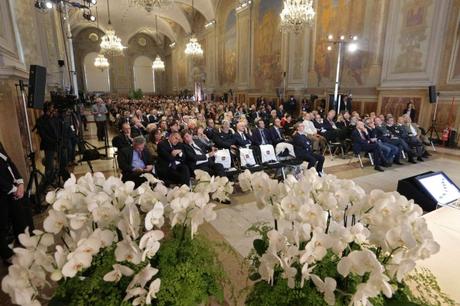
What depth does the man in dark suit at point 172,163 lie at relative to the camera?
15.4ft

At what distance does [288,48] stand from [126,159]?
12.8 meters

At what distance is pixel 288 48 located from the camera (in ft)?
48.4

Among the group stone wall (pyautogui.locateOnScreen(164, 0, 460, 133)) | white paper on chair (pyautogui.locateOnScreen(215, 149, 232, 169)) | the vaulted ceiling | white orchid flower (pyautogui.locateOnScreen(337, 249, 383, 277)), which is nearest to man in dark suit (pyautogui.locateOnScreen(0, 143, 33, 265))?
white paper on chair (pyautogui.locateOnScreen(215, 149, 232, 169))

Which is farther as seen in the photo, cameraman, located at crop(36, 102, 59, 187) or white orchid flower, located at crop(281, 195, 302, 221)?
cameraman, located at crop(36, 102, 59, 187)

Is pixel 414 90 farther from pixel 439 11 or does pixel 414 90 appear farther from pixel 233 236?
pixel 233 236

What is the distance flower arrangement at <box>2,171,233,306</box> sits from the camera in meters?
0.97

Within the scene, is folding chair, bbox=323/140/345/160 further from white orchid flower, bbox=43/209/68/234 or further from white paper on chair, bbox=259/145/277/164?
white orchid flower, bbox=43/209/68/234

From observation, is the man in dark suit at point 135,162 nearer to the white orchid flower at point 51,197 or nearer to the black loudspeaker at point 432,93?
the white orchid flower at point 51,197

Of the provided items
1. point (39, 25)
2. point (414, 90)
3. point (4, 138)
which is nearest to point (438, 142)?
point (414, 90)

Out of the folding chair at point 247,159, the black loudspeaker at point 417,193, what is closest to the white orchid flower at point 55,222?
the black loudspeaker at point 417,193

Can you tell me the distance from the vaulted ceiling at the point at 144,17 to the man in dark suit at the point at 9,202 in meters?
19.3

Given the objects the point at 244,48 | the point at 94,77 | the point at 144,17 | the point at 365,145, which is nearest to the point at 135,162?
the point at 365,145

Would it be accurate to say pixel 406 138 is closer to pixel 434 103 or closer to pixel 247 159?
pixel 434 103

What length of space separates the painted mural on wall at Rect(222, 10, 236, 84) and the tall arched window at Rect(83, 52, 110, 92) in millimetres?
17213
